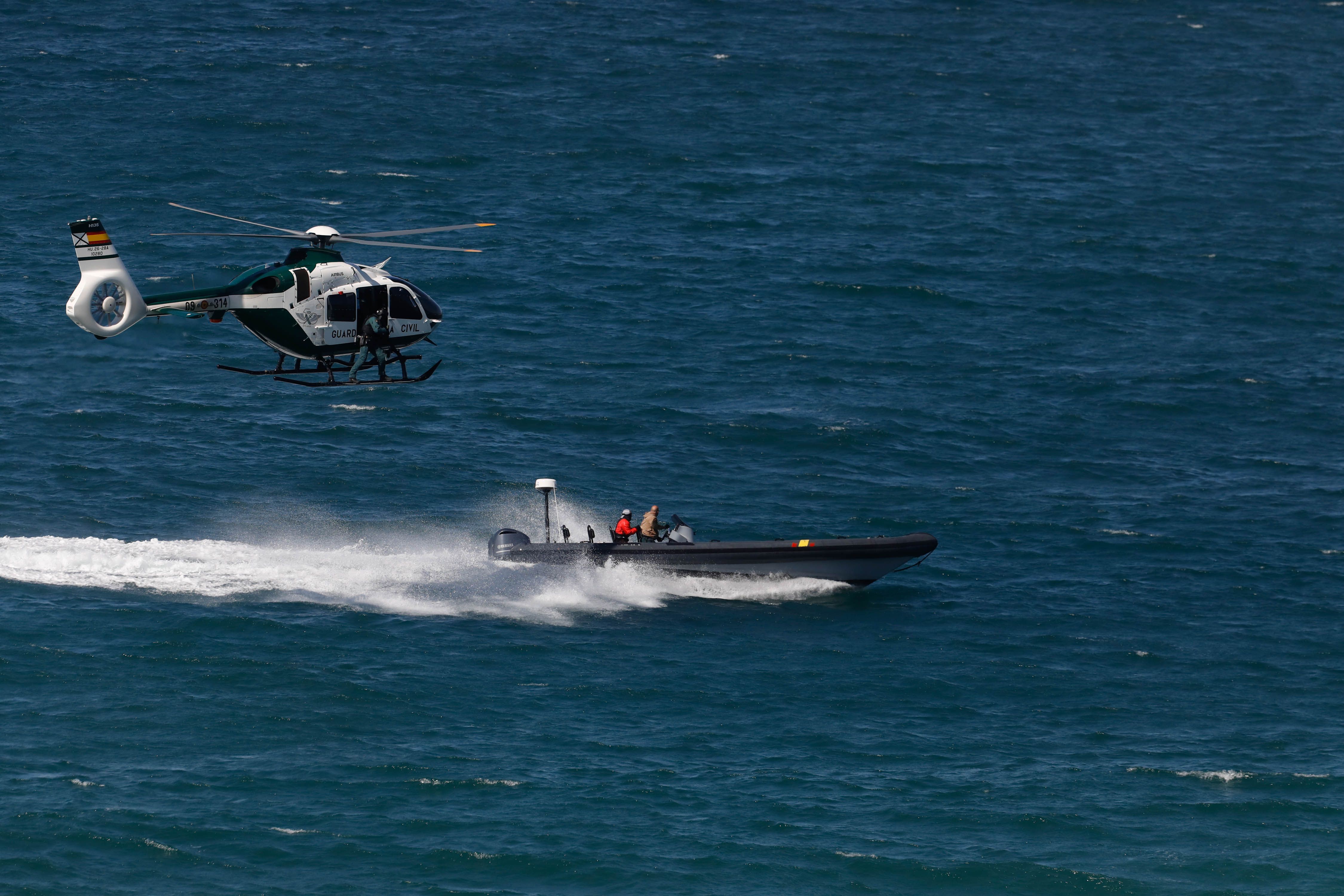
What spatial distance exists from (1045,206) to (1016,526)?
42935mm

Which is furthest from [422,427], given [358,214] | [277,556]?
[358,214]

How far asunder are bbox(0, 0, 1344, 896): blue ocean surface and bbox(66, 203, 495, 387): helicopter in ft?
36.2

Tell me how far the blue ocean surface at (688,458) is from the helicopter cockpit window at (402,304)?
11523 mm

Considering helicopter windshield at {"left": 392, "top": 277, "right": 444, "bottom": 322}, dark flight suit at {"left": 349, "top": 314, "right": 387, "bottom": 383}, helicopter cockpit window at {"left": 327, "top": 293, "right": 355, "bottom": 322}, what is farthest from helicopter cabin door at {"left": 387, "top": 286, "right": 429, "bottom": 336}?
helicopter cockpit window at {"left": 327, "top": 293, "right": 355, "bottom": 322}

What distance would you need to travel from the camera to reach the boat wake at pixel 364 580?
227 ft

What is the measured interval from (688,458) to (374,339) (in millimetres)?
26955

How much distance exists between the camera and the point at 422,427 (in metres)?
87.2

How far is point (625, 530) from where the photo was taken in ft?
232

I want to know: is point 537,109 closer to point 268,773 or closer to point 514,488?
point 514,488

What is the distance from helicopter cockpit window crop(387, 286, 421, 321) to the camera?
59.4 metres

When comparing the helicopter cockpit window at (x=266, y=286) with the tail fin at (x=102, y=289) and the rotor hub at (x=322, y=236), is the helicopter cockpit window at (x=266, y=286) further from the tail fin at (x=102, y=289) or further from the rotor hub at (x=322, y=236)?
the tail fin at (x=102, y=289)

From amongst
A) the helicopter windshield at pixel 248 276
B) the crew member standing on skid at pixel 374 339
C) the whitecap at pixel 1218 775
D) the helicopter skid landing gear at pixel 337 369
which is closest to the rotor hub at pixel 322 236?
the helicopter windshield at pixel 248 276

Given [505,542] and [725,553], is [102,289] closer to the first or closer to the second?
[505,542]

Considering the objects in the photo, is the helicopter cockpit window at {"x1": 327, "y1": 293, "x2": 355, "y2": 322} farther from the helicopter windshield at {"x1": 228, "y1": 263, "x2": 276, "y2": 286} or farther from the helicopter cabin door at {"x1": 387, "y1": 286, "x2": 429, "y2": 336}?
the helicopter windshield at {"x1": 228, "y1": 263, "x2": 276, "y2": 286}
